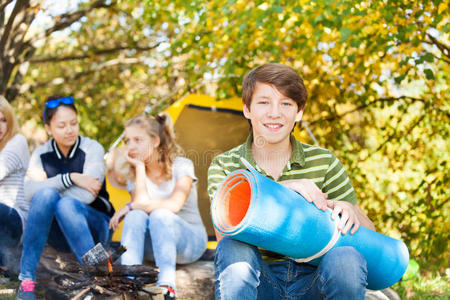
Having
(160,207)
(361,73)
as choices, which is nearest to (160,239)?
(160,207)

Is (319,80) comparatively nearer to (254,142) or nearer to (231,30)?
(231,30)

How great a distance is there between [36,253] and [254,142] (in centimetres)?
141

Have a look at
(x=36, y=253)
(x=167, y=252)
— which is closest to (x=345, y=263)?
(x=167, y=252)

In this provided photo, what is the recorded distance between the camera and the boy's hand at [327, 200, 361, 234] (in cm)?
159

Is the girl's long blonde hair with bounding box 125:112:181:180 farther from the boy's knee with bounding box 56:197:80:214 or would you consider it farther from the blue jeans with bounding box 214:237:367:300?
the blue jeans with bounding box 214:237:367:300

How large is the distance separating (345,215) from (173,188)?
1.41 metres

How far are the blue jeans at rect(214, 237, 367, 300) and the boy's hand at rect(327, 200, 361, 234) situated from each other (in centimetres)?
9

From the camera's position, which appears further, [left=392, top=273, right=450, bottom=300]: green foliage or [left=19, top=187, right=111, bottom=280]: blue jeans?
[left=392, top=273, right=450, bottom=300]: green foliage

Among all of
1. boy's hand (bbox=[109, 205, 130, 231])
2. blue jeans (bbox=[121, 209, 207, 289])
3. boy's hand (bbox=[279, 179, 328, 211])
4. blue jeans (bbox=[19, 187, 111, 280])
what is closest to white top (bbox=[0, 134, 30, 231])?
blue jeans (bbox=[19, 187, 111, 280])

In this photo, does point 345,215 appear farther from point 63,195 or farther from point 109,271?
point 63,195

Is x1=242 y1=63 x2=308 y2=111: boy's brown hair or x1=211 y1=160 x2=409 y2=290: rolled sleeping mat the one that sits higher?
x1=242 y1=63 x2=308 y2=111: boy's brown hair

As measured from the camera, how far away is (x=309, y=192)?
1624 mm

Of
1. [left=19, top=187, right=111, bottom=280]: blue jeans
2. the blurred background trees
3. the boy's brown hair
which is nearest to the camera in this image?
the boy's brown hair

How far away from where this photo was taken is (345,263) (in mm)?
1467
